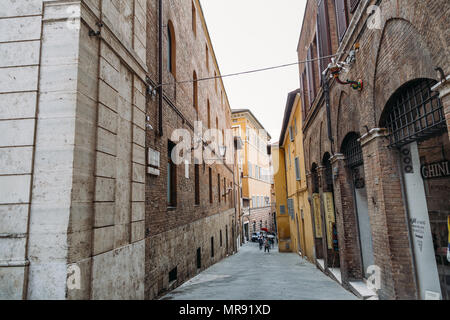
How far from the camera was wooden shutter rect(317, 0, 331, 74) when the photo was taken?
8.28 m

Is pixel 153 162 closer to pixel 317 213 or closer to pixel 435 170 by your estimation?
pixel 435 170

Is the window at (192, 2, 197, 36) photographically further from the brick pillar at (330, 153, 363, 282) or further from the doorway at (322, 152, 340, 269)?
the brick pillar at (330, 153, 363, 282)

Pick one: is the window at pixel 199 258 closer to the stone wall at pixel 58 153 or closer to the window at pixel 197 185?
the window at pixel 197 185

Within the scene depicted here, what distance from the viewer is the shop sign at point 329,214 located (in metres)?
9.07

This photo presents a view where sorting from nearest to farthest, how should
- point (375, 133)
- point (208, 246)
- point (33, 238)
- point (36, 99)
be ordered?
1. point (33, 238)
2. point (36, 99)
3. point (375, 133)
4. point (208, 246)

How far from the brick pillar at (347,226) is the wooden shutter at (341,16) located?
9.97 ft

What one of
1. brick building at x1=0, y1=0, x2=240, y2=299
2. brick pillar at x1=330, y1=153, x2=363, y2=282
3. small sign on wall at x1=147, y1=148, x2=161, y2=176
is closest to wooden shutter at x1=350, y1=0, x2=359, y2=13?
brick pillar at x1=330, y1=153, x2=363, y2=282

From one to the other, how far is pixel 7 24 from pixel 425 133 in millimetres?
6107

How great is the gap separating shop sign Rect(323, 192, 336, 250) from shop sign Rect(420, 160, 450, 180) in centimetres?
485

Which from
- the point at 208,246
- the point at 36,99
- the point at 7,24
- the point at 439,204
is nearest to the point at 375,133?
the point at 439,204

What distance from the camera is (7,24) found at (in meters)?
4.16

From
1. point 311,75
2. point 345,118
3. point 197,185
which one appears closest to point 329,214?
point 345,118

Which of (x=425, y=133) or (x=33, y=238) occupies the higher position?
(x=425, y=133)

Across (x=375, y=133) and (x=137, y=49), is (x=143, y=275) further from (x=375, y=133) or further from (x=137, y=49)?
(x=375, y=133)
